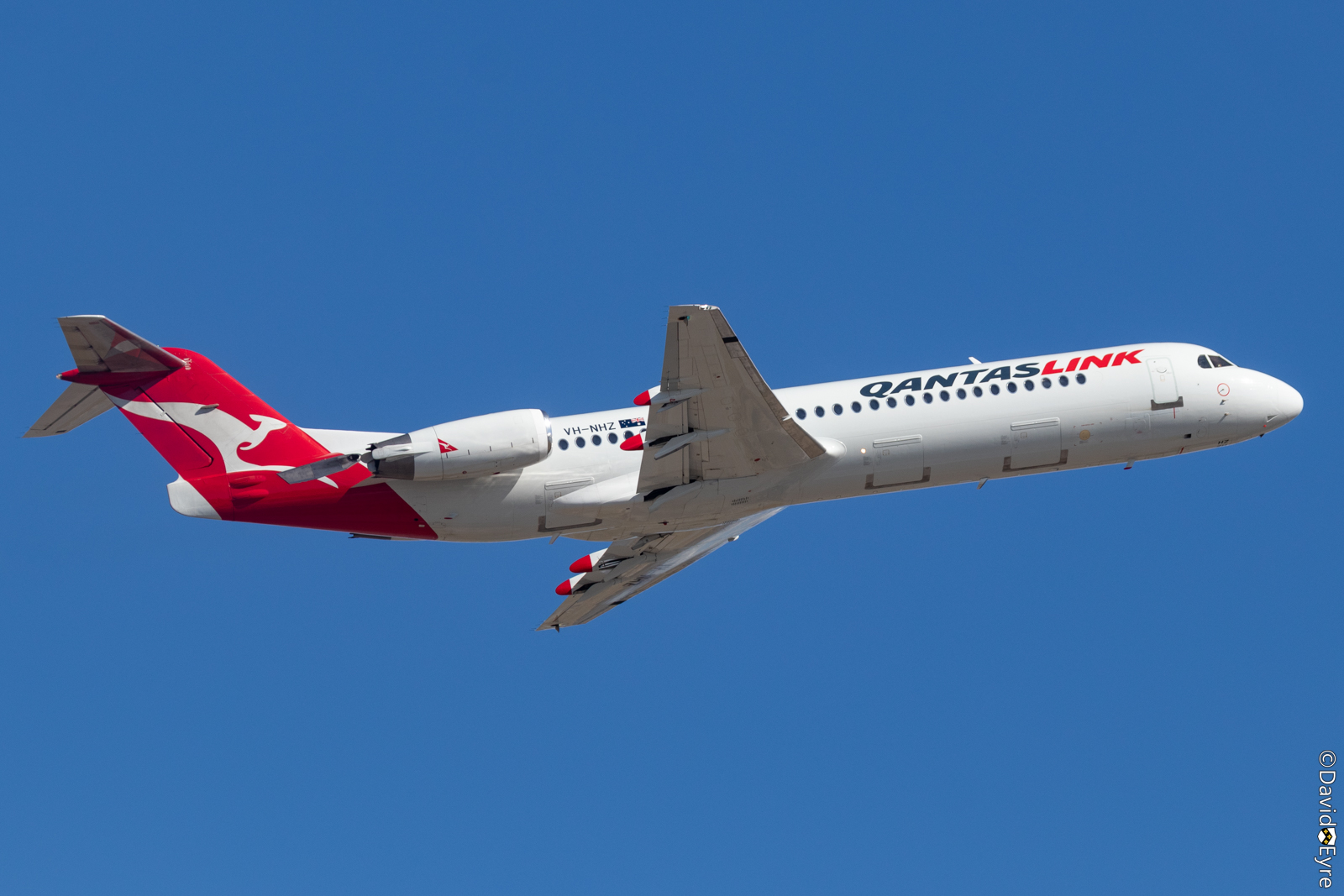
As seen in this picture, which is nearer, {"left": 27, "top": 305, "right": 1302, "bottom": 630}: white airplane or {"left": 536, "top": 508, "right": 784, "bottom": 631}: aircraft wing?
{"left": 27, "top": 305, "right": 1302, "bottom": 630}: white airplane

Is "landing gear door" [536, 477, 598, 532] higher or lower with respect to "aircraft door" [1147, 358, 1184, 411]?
lower

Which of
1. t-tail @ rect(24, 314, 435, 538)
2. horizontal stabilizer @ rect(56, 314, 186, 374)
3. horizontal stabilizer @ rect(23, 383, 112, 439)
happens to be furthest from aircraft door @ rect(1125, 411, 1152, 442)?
horizontal stabilizer @ rect(23, 383, 112, 439)

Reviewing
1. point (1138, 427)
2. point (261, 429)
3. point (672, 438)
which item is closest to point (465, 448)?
point (672, 438)

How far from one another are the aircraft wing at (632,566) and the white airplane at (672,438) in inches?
43.7

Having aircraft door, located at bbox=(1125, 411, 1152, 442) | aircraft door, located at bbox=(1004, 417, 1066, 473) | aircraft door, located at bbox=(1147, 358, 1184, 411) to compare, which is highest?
aircraft door, located at bbox=(1147, 358, 1184, 411)

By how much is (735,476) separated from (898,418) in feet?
14.2

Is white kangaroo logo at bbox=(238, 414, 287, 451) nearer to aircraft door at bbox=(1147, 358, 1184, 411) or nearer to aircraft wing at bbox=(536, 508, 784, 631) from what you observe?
aircraft wing at bbox=(536, 508, 784, 631)

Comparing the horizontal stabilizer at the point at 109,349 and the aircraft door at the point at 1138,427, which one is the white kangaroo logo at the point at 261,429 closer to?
the horizontal stabilizer at the point at 109,349

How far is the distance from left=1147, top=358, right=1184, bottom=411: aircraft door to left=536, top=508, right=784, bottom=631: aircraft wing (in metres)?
10.1

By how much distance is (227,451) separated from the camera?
29.3m

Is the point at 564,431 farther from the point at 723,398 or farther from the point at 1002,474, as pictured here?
the point at 1002,474

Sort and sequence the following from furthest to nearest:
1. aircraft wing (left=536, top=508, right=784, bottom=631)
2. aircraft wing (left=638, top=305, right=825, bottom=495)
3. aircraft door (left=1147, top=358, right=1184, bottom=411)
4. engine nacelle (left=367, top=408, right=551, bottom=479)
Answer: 1. aircraft wing (left=536, top=508, right=784, bottom=631)
2. aircraft door (left=1147, top=358, right=1184, bottom=411)
3. engine nacelle (left=367, top=408, right=551, bottom=479)
4. aircraft wing (left=638, top=305, right=825, bottom=495)

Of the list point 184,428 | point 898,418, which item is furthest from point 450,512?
point 898,418

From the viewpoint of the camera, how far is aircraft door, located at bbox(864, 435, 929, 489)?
101ft
